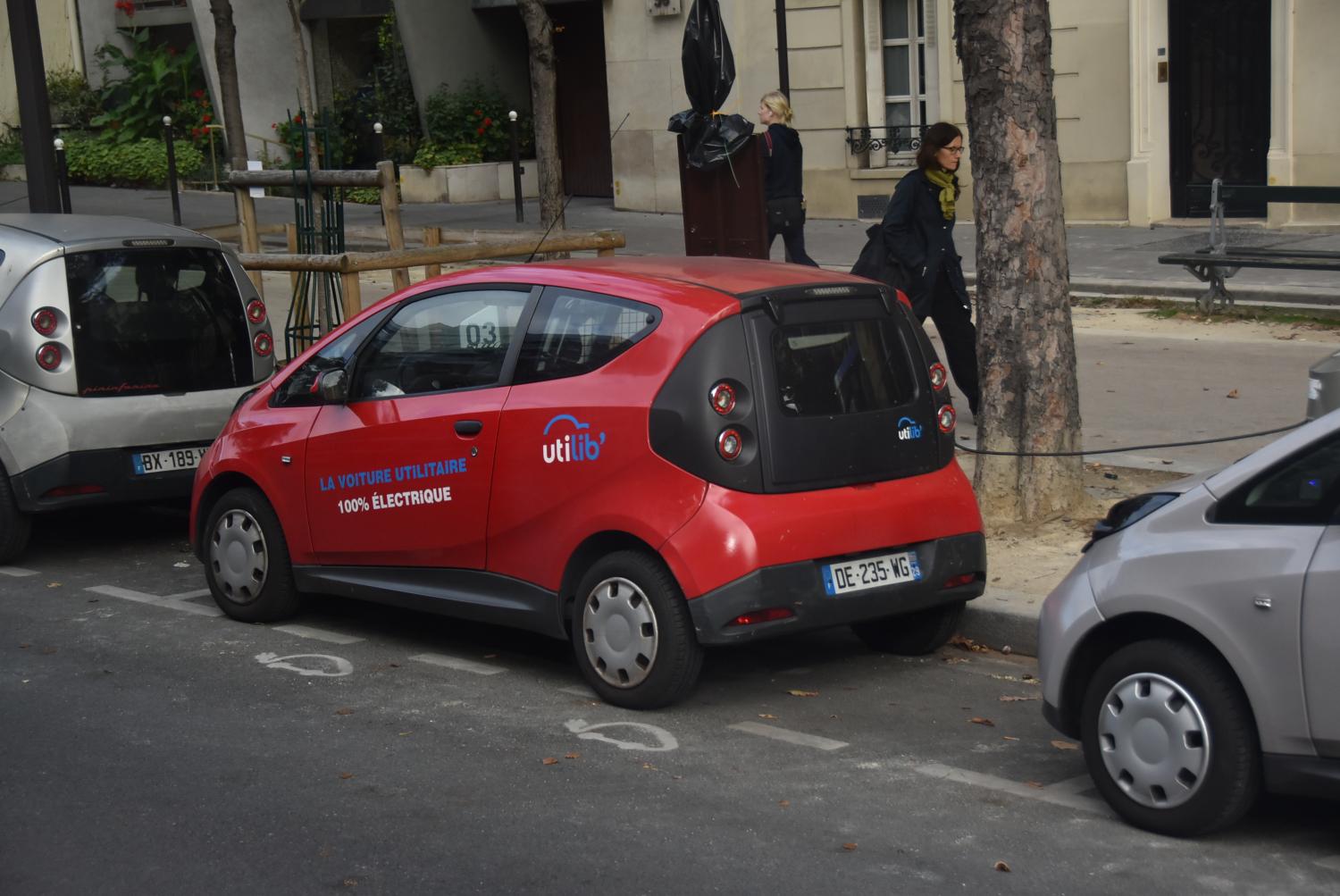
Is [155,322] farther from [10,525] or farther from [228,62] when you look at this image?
[228,62]

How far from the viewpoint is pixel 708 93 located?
11258 millimetres

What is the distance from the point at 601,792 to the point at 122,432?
181 inches

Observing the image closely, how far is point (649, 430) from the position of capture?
619 centimetres

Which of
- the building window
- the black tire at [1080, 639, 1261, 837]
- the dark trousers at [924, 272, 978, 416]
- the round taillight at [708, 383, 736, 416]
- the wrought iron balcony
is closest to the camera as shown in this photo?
the black tire at [1080, 639, 1261, 837]

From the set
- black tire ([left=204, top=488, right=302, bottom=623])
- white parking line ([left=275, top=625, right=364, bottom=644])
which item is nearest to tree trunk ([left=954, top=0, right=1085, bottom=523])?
white parking line ([left=275, top=625, right=364, bottom=644])

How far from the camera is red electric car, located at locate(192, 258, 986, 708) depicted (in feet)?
20.1

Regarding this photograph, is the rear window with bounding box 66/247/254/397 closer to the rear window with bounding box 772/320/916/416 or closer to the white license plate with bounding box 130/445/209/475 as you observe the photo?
the white license plate with bounding box 130/445/209/475

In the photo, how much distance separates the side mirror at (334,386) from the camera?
7344 mm

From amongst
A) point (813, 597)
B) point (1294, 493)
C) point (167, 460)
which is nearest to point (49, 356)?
point (167, 460)

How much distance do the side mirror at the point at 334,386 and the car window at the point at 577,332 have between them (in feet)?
3.33

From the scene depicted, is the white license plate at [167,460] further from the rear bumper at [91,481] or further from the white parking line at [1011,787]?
the white parking line at [1011,787]

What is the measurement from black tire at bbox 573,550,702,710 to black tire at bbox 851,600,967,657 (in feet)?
3.60

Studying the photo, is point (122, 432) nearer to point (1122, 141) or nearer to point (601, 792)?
point (601, 792)

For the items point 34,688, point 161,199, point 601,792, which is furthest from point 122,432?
point 161,199
